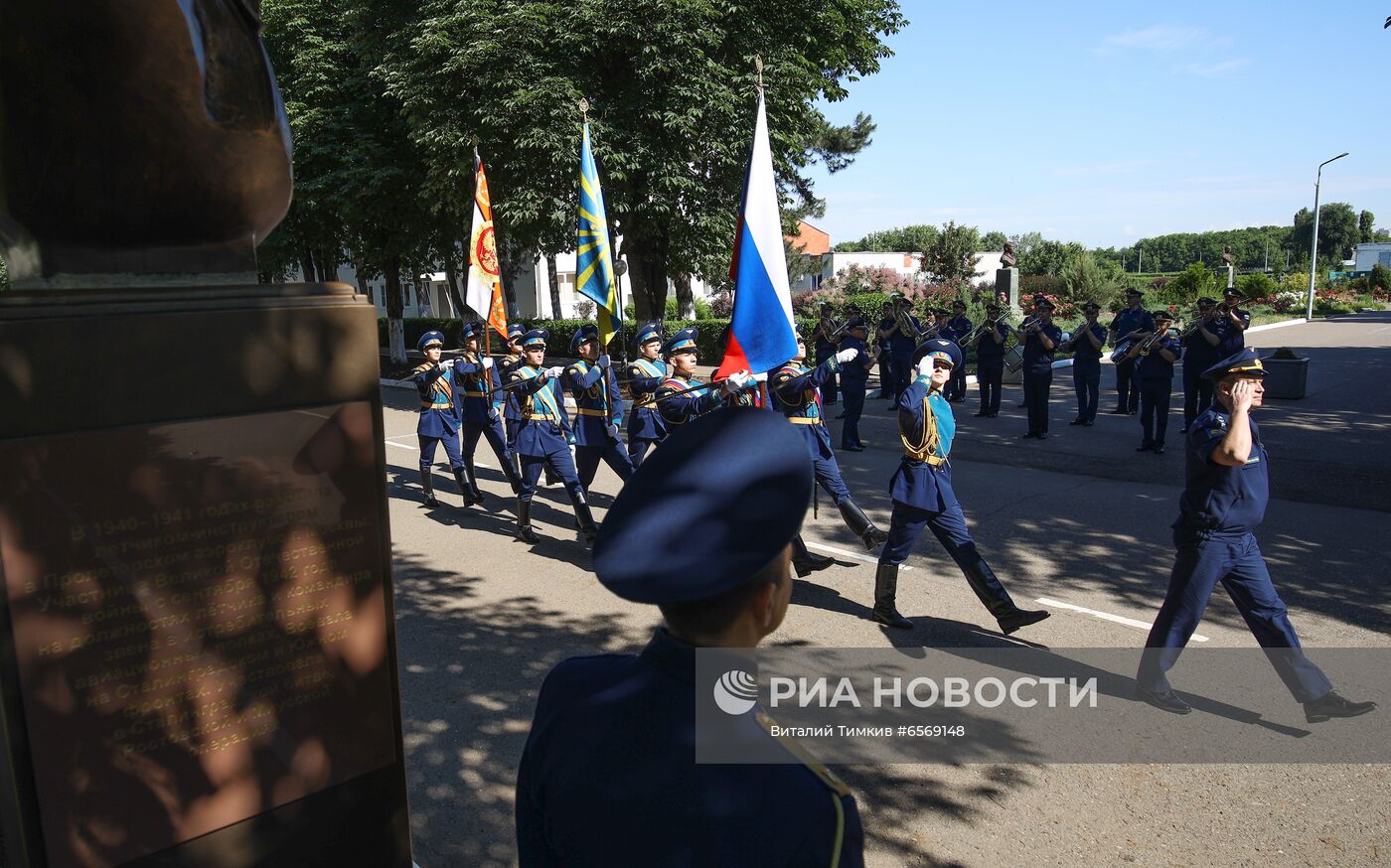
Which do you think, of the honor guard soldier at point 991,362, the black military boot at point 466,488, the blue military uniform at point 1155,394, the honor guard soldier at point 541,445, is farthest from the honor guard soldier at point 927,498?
the honor guard soldier at point 991,362

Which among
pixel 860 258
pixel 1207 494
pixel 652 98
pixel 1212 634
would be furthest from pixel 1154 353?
pixel 860 258

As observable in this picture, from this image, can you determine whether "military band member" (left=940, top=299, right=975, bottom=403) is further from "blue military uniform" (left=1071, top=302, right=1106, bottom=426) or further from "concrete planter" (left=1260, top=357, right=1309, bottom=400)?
"concrete planter" (left=1260, top=357, right=1309, bottom=400)

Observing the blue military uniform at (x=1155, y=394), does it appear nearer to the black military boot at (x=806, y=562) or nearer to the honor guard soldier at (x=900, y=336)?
the honor guard soldier at (x=900, y=336)

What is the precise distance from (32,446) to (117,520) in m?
0.28

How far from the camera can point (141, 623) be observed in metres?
2.62

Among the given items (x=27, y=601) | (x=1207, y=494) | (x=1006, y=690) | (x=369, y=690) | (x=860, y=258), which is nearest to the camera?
(x=27, y=601)

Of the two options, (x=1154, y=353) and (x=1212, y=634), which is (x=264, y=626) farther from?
(x=1154, y=353)

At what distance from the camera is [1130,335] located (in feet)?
49.2

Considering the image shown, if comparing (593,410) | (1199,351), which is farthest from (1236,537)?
(1199,351)

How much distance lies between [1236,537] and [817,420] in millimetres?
4373

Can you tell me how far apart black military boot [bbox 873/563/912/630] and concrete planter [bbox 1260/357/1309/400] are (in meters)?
13.4

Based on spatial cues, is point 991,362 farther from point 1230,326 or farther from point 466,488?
point 466,488

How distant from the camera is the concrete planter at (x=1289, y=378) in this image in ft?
54.7

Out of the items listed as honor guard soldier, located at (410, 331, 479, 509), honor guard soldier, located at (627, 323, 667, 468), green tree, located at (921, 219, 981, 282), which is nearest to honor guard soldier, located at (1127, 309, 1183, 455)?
honor guard soldier, located at (627, 323, 667, 468)
